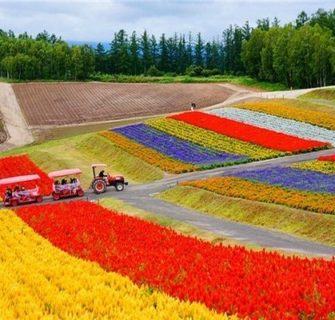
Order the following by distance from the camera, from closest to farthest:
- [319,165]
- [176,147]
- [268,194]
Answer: [268,194], [319,165], [176,147]

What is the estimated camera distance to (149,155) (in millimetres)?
47688

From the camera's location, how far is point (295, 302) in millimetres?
14219

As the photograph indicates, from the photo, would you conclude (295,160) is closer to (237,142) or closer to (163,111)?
(237,142)

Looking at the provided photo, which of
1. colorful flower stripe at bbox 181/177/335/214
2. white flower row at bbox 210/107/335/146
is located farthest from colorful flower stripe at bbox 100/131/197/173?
white flower row at bbox 210/107/335/146

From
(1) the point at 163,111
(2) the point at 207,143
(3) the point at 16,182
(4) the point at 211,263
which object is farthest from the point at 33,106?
(4) the point at 211,263

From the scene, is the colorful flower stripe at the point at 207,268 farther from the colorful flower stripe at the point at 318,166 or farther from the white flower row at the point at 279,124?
the white flower row at the point at 279,124

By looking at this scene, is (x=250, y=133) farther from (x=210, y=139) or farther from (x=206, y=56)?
(x=206, y=56)

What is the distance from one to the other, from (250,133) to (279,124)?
154 inches

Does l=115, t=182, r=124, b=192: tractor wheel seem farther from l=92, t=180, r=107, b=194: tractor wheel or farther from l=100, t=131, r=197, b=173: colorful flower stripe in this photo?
l=100, t=131, r=197, b=173: colorful flower stripe

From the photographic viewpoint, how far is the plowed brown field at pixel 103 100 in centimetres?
8531

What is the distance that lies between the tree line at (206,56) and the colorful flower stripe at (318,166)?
5662cm

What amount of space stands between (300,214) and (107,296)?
14.5m

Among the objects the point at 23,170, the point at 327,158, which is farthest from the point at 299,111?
the point at 23,170

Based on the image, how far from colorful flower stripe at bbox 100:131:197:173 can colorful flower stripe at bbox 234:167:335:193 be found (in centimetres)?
640
